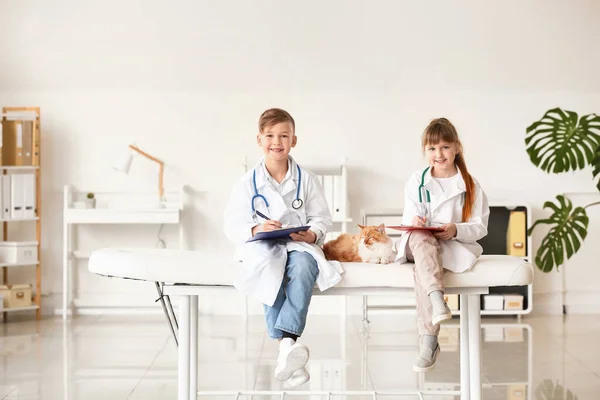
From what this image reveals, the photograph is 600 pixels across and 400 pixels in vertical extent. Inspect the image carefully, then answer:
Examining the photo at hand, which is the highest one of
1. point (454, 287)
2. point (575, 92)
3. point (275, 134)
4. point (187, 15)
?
point (187, 15)

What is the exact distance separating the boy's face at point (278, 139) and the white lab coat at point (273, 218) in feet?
0.24

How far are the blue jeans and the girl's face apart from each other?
22.7 inches

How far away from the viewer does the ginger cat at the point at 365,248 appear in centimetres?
267

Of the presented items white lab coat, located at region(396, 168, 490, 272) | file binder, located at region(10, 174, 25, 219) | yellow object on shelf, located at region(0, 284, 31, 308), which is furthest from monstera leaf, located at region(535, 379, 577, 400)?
file binder, located at region(10, 174, 25, 219)

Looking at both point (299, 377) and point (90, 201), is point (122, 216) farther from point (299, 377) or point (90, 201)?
point (299, 377)

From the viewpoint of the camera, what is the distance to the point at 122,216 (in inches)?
207

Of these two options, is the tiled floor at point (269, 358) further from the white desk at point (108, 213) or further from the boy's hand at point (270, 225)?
the boy's hand at point (270, 225)

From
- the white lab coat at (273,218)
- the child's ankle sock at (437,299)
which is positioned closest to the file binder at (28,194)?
the white lab coat at (273,218)

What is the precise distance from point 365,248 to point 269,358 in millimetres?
1534

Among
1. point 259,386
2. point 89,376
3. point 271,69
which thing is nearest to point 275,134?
point 259,386

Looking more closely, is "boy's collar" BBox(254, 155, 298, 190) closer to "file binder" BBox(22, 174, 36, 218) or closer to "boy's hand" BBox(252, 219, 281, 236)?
"boy's hand" BBox(252, 219, 281, 236)

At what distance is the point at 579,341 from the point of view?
14.8 ft

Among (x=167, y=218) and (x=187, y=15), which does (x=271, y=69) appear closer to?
(x=187, y=15)

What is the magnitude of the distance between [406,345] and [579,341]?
2.98 ft
